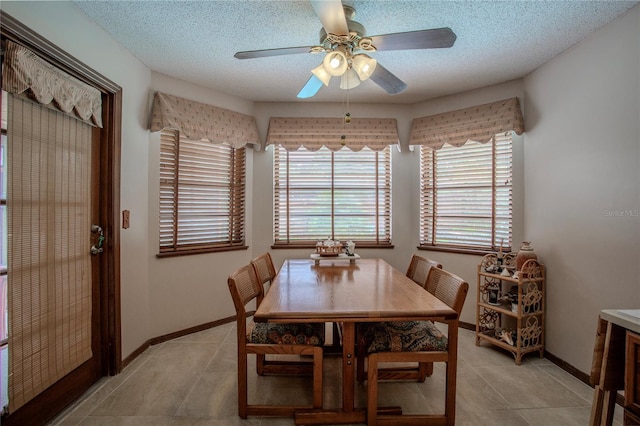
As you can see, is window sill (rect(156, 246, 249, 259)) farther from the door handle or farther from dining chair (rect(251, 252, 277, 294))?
dining chair (rect(251, 252, 277, 294))

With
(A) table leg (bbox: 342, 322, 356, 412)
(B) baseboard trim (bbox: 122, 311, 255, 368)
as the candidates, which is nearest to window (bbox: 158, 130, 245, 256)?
(B) baseboard trim (bbox: 122, 311, 255, 368)

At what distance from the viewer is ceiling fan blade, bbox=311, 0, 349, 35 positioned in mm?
1416

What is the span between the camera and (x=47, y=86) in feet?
5.50

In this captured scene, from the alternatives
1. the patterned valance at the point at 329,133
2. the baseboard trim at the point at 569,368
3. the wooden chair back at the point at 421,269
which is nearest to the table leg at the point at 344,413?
the wooden chair back at the point at 421,269

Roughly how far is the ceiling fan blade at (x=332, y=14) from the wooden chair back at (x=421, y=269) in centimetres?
158

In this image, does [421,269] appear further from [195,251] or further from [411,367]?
[195,251]

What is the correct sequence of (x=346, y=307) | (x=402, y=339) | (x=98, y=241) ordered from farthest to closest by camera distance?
(x=98, y=241), (x=402, y=339), (x=346, y=307)

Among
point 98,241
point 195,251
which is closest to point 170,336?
point 195,251

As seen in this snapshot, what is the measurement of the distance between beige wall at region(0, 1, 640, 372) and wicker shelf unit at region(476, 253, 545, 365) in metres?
0.11

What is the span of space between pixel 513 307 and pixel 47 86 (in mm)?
3520

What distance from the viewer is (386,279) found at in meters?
2.20

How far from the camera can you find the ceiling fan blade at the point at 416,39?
62.4 inches

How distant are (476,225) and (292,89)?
2.32m

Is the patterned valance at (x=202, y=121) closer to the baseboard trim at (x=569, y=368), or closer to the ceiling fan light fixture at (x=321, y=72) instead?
the ceiling fan light fixture at (x=321, y=72)
